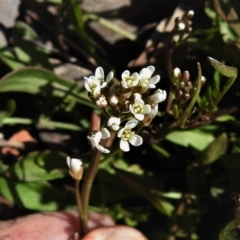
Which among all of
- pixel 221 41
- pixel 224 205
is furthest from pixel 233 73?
pixel 224 205

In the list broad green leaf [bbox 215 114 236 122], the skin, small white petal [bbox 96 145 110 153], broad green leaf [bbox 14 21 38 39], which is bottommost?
the skin

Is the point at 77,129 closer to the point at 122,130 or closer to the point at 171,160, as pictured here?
the point at 171,160

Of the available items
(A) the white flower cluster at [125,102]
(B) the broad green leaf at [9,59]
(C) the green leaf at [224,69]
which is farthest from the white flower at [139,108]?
(B) the broad green leaf at [9,59]

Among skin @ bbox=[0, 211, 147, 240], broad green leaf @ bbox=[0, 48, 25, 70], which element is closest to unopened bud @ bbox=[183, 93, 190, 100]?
skin @ bbox=[0, 211, 147, 240]

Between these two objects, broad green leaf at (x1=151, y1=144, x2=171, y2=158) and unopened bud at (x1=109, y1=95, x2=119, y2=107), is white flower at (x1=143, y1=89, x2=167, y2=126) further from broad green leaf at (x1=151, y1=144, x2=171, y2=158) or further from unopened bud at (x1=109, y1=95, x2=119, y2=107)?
broad green leaf at (x1=151, y1=144, x2=171, y2=158)

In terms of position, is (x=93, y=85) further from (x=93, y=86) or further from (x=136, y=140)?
(x=136, y=140)

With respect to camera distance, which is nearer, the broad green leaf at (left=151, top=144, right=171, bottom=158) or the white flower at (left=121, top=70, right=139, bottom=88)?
the white flower at (left=121, top=70, right=139, bottom=88)
